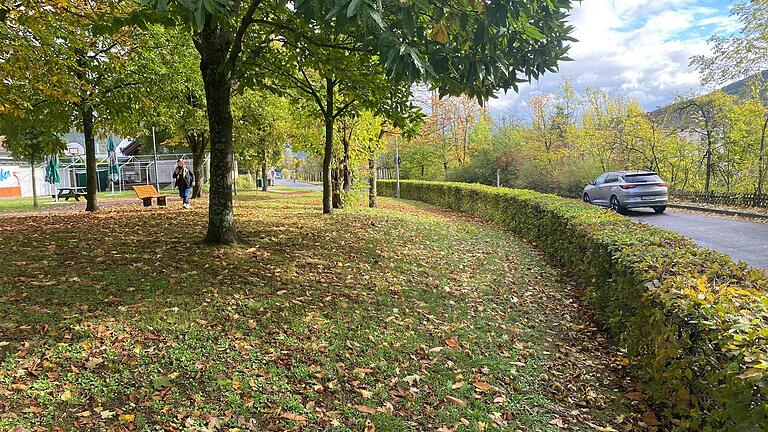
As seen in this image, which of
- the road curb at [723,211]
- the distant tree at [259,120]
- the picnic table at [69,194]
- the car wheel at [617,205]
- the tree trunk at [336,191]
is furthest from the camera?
the picnic table at [69,194]

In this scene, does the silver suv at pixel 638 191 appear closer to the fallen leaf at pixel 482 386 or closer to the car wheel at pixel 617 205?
the car wheel at pixel 617 205

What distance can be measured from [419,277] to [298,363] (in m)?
3.36

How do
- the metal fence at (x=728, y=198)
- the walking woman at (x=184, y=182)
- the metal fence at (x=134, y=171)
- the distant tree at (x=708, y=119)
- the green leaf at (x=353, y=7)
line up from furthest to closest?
1. the metal fence at (x=134, y=171)
2. the distant tree at (x=708, y=119)
3. the metal fence at (x=728, y=198)
4. the walking woman at (x=184, y=182)
5. the green leaf at (x=353, y=7)

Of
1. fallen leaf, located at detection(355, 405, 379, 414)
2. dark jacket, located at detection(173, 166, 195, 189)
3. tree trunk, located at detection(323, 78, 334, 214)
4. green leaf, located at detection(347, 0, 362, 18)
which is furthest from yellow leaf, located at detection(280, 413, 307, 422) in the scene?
dark jacket, located at detection(173, 166, 195, 189)

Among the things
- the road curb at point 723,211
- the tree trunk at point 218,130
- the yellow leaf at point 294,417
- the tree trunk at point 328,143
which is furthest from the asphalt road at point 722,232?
the tree trunk at point 328,143

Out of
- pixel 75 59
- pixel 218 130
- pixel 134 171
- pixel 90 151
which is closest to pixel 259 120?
pixel 90 151

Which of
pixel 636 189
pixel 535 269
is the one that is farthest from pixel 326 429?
pixel 636 189

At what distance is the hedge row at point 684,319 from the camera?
7.60 feet

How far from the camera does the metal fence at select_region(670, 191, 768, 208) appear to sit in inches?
599

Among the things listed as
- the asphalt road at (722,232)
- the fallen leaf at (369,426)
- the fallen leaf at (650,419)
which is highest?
the asphalt road at (722,232)

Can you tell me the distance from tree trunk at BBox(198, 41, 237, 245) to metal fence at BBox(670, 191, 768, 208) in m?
17.0

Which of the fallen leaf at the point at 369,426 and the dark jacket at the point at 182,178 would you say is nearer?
the fallen leaf at the point at 369,426

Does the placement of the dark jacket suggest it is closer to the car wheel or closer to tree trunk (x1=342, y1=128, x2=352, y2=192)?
tree trunk (x1=342, y1=128, x2=352, y2=192)

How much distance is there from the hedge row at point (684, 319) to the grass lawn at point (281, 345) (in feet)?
1.50
